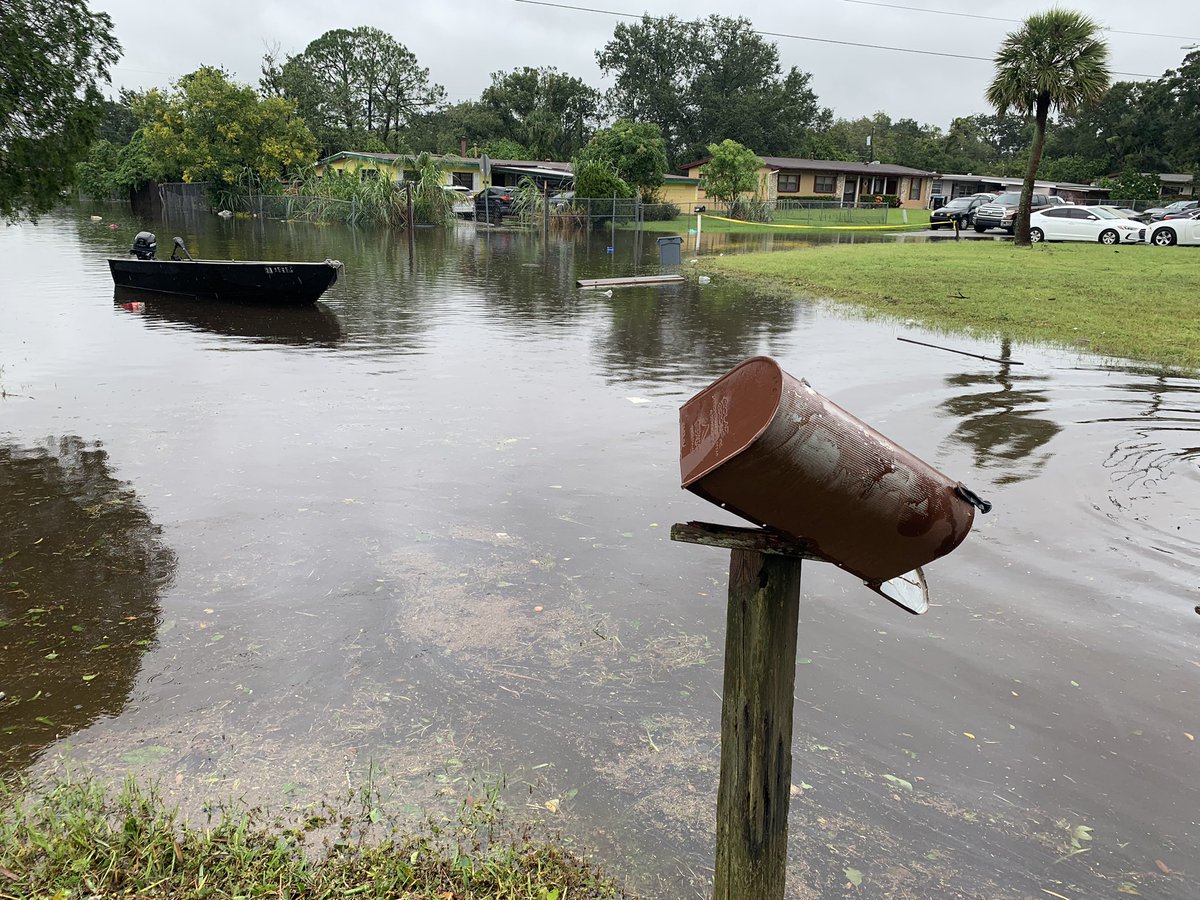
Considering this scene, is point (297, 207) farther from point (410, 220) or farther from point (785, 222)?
point (785, 222)

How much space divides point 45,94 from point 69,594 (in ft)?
18.0

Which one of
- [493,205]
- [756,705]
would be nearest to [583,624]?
[756,705]

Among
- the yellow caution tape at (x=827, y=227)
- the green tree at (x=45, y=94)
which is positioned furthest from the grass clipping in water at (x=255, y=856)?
the yellow caution tape at (x=827, y=227)

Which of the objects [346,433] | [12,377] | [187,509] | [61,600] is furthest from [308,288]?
[61,600]

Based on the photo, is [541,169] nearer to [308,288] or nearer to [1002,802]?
[308,288]

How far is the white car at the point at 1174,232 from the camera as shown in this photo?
28.2 metres

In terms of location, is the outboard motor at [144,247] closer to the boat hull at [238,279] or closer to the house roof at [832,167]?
the boat hull at [238,279]

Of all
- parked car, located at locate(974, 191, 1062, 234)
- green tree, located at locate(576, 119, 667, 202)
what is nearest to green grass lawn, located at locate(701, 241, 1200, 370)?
parked car, located at locate(974, 191, 1062, 234)

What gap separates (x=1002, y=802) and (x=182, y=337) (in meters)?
13.3

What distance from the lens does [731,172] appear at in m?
49.4

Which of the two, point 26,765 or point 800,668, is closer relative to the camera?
point 26,765

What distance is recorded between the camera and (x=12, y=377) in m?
10.8

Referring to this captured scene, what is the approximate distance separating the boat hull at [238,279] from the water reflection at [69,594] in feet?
29.7

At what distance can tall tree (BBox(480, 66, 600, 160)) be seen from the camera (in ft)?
250
